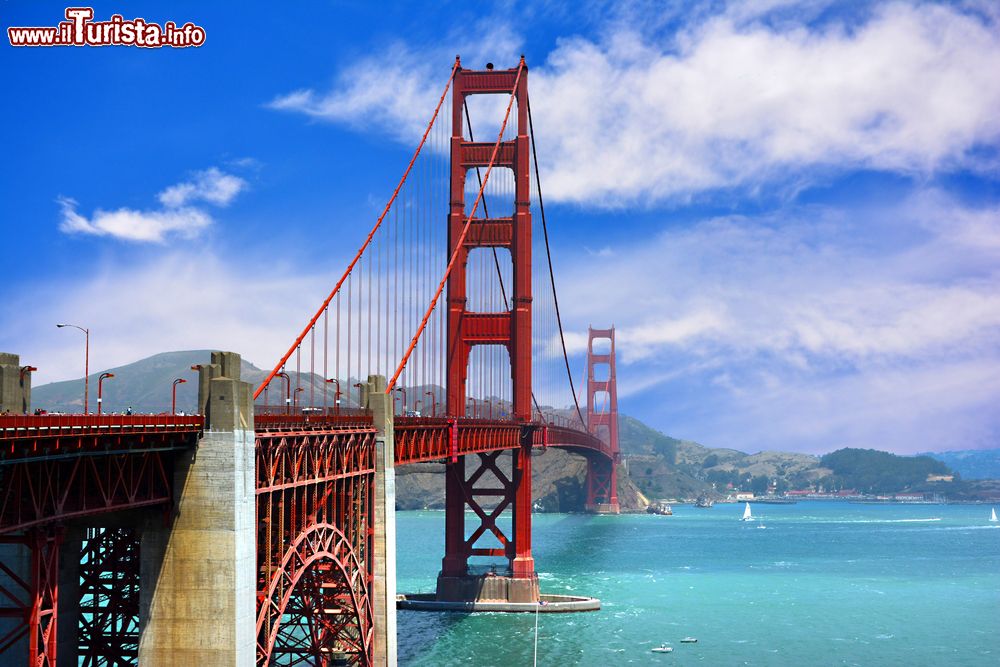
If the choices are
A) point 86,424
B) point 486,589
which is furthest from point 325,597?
point 486,589

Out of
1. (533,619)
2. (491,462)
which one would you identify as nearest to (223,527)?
(533,619)

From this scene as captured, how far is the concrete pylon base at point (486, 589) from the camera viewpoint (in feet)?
236

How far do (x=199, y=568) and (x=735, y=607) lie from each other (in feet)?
187

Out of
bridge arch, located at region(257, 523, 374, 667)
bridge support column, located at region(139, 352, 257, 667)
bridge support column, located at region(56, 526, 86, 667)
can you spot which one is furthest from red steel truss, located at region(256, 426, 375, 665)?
bridge support column, located at region(56, 526, 86, 667)

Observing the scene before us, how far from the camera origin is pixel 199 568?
2959 centimetres

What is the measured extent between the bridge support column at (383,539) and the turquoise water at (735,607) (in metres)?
10.6

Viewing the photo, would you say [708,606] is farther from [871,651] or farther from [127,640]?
[127,640]

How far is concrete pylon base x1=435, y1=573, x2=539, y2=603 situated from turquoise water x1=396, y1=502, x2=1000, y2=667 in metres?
2.62

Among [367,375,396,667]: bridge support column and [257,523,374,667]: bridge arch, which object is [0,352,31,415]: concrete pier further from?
[367,375,396,667]: bridge support column

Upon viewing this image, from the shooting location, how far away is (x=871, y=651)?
61.5 meters

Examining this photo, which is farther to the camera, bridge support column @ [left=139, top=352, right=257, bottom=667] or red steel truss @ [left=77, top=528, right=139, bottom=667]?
red steel truss @ [left=77, top=528, right=139, bottom=667]

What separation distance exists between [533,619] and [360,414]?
27982 millimetres

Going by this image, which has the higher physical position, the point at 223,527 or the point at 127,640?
the point at 223,527

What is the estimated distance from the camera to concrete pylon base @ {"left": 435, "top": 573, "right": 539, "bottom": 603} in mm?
72062
